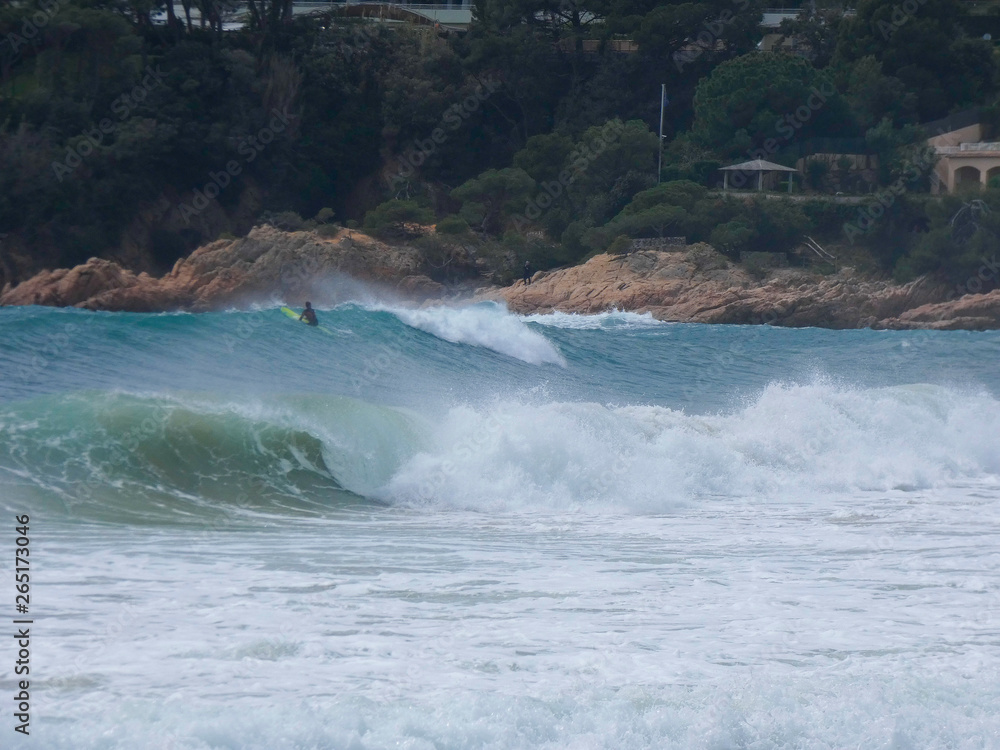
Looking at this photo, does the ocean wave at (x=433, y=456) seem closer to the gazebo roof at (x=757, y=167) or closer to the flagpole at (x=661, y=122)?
the gazebo roof at (x=757, y=167)

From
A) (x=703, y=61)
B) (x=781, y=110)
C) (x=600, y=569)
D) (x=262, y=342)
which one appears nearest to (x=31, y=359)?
(x=262, y=342)

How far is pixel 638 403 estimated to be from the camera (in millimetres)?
17297

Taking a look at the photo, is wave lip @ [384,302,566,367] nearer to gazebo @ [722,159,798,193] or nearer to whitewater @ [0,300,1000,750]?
whitewater @ [0,300,1000,750]

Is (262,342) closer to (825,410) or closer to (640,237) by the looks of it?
(825,410)

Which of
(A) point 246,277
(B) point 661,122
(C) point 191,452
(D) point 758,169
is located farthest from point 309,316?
(B) point 661,122

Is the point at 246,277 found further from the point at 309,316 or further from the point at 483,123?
the point at 483,123

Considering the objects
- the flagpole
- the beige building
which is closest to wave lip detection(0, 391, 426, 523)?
the flagpole

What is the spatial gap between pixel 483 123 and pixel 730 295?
14.9 metres

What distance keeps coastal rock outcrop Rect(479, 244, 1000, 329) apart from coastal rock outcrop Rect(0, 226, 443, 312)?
3.37 metres

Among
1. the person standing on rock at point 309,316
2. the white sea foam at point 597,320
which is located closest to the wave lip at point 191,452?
the person standing on rock at point 309,316

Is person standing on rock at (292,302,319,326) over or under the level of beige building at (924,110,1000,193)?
under

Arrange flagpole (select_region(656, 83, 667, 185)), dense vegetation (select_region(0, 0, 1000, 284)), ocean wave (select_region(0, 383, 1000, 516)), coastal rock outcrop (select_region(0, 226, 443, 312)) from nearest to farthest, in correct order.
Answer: ocean wave (select_region(0, 383, 1000, 516)) → coastal rock outcrop (select_region(0, 226, 443, 312)) → dense vegetation (select_region(0, 0, 1000, 284)) → flagpole (select_region(656, 83, 667, 185))

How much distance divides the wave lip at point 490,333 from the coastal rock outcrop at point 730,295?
41.9 feet

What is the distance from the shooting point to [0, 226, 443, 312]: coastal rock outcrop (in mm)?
29953
